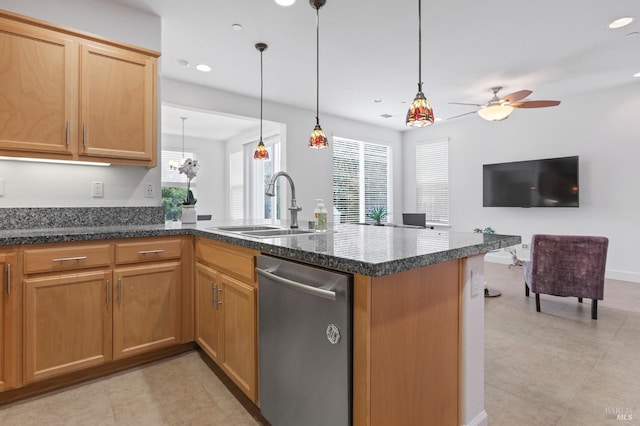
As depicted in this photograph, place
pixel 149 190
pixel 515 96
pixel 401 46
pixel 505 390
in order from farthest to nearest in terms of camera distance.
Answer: pixel 515 96, pixel 401 46, pixel 149 190, pixel 505 390

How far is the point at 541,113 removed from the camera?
5375 mm

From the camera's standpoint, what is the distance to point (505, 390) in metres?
1.94

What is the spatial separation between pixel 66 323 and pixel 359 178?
18.2 feet

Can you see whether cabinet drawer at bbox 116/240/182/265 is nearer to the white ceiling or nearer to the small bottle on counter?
the small bottle on counter

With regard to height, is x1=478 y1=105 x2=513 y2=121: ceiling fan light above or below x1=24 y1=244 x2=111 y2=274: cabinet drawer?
above

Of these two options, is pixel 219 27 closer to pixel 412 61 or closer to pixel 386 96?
pixel 412 61

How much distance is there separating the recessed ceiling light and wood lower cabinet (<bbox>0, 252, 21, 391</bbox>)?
486 cm

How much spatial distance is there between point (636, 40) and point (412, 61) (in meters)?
2.15

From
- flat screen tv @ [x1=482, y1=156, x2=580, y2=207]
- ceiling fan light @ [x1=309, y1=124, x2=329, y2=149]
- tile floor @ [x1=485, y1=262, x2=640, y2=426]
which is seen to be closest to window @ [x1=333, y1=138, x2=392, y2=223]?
flat screen tv @ [x1=482, y1=156, x2=580, y2=207]

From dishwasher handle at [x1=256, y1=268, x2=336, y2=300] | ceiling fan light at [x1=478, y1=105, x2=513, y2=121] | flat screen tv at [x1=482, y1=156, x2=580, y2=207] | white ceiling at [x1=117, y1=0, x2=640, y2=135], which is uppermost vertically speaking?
white ceiling at [x1=117, y1=0, x2=640, y2=135]

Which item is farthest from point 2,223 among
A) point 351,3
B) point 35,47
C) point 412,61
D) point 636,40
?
point 636,40

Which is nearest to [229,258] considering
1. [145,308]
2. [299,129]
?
[145,308]

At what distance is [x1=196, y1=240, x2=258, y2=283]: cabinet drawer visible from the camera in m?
1.63

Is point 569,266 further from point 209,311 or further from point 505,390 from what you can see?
point 209,311
